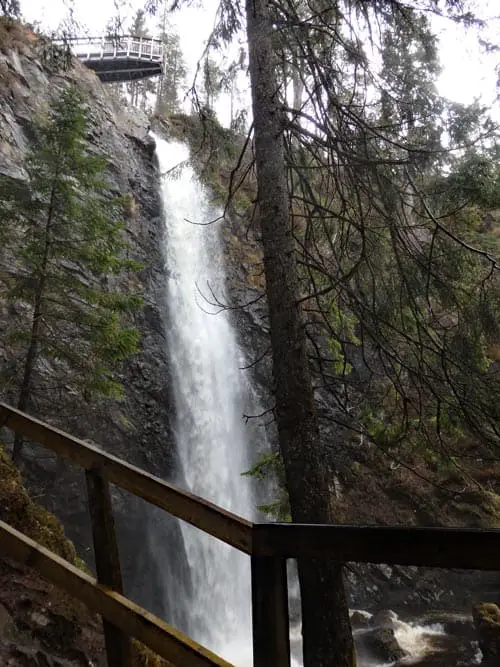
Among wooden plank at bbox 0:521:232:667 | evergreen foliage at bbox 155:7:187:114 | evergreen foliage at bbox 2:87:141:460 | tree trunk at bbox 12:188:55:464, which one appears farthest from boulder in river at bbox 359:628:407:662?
evergreen foliage at bbox 155:7:187:114

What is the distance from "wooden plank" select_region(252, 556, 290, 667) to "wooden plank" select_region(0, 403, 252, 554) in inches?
4.3

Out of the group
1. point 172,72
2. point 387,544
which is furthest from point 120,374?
point 172,72

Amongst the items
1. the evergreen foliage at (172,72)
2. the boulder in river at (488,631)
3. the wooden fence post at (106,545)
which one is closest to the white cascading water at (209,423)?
the boulder in river at (488,631)

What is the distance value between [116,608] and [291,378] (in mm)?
2684

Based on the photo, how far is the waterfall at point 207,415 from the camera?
10773mm

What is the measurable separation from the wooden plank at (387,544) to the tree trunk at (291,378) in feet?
7.95

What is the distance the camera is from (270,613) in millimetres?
2121

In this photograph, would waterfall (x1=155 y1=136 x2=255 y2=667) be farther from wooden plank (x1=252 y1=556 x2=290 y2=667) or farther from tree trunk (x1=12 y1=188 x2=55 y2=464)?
wooden plank (x1=252 y1=556 x2=290 y2=667)

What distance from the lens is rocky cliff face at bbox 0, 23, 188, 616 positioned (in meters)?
10.0

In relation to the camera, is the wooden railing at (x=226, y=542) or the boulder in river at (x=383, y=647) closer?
the wooden railing at (x=226, y=542)

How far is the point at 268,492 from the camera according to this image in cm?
1324

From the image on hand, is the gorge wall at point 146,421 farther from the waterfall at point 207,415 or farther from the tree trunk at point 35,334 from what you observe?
the tree trunk at point 35,334

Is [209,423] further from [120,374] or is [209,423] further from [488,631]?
[488,631]

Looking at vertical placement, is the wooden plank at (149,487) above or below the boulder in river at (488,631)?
above
